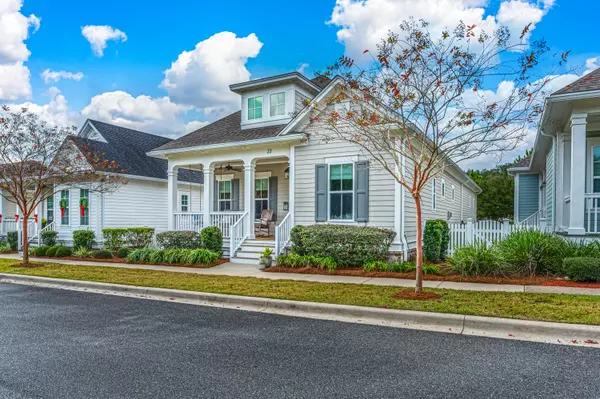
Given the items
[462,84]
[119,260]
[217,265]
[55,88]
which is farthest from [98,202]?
[462,84]

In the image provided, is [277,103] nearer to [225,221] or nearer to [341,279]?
[225,221]

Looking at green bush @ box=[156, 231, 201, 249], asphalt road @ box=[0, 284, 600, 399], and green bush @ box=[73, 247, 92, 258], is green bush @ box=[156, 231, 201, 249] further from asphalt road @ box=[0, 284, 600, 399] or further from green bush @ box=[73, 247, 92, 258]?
asphalt road @ box=[0, 284, 600, 399]

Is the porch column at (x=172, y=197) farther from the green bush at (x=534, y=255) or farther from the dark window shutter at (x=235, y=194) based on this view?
the green bush at (x=534, y=255)

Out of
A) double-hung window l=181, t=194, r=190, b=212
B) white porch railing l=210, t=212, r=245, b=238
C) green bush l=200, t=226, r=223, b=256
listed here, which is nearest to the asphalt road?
green bush l=200, t=226, r=223, b=256

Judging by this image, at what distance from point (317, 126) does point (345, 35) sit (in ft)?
10.3

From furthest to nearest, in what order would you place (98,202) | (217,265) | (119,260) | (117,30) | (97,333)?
(98,202) < (117,30) < (119,260) < (217,265) < (97,333)

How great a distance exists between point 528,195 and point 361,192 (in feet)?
41.6

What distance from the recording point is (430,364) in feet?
13.4

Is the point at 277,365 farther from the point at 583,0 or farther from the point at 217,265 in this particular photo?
the point at 583,0

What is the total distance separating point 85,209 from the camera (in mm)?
17625

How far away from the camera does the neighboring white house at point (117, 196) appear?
57.0 ft

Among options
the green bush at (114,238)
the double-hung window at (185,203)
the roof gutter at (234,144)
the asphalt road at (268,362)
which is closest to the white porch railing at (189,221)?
the roof gutter at (234,144)

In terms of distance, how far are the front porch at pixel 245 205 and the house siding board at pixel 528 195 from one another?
483 inches

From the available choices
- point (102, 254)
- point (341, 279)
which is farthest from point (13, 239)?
point (341, 279)
